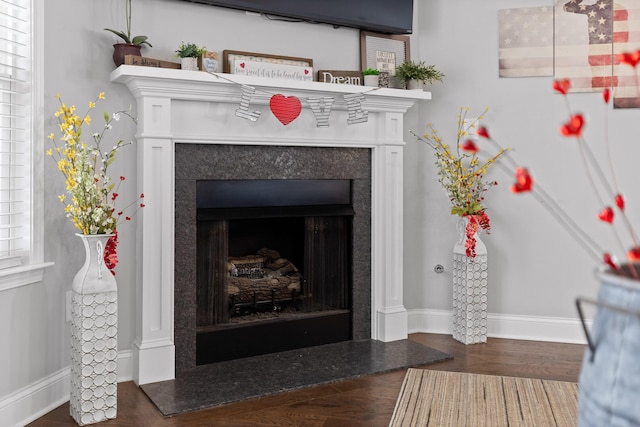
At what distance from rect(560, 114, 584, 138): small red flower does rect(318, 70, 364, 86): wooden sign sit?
2.87m

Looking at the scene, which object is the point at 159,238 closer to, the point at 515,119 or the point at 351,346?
the point at 351,346

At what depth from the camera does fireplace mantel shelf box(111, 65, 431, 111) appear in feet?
9.97

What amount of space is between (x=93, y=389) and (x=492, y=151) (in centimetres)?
286

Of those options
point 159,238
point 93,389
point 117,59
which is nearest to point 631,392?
point 93,389

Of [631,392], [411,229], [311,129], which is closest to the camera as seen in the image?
[631,392]

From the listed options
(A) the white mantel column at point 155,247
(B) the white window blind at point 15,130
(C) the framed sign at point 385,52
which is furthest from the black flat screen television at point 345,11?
(B) the white window blind at point 15,130

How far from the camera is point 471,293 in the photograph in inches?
152

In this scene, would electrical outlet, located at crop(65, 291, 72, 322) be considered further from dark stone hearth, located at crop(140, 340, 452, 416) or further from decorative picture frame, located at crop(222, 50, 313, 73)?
decorative picture frame, located at crop(222, 50, 313, 73)

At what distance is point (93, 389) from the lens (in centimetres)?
268

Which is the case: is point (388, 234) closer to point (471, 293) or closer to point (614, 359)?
point (471, 293)

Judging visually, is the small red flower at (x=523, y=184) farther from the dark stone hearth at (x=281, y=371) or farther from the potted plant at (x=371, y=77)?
the potted plant at (x=371, y=77)

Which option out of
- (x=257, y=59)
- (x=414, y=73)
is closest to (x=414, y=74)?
(x=414, y=73)

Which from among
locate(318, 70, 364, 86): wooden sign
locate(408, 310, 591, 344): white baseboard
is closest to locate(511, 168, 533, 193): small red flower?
locate(318, 70, 364, 86): wooden sign

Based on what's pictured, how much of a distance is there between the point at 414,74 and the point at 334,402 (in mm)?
2096
